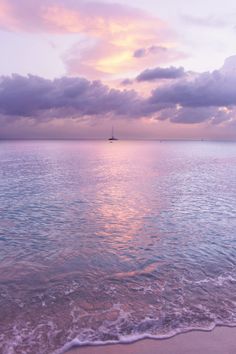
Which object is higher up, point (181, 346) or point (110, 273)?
point (181, 346)

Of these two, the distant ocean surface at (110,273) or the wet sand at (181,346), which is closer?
the wet sand at (181,346)

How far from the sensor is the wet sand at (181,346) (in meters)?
8.41

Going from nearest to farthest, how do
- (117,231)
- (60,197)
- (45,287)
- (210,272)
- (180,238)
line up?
1. (45,287)
2. (210,272)
3. (180,238)
4. (117,231)
5. (60,197)

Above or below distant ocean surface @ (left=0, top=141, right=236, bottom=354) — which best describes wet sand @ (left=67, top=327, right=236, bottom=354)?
above

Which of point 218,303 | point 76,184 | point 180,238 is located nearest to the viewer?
point 218,303

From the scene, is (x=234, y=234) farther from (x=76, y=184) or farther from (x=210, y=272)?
(x=76, y=184)

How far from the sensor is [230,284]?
12641mm

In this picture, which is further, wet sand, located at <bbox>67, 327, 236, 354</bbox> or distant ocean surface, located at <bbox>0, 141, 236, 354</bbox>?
distant ocean surface, located at <bbox>0, 141, 236, 354</bbox>

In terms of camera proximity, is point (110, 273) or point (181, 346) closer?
point (181, 346)

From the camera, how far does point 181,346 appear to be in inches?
341

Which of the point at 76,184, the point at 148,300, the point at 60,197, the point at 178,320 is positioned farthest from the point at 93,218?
the point at 76,184

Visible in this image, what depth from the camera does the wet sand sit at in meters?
8.41

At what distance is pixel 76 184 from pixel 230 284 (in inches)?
1251

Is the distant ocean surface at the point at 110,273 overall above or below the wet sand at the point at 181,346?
below
